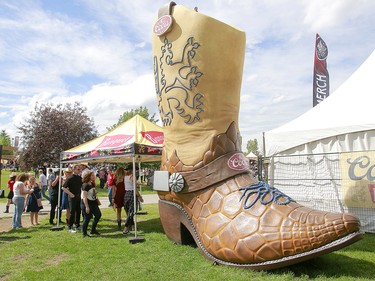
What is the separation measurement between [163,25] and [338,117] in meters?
3.67

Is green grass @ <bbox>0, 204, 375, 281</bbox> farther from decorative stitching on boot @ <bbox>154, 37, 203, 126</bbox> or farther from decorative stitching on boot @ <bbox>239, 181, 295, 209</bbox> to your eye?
decorative stitching on boot @ <bbox>154, 37, 203, 126</bbox>

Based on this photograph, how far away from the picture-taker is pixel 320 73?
12453 mm

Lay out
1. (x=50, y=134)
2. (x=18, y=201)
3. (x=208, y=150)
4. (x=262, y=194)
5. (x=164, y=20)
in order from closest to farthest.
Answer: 1. (x=262, y=194)
2. (x=208, y=150)
3. (x=164, y=20)
4. (x=18, y=201)
5. (x=50, y=134)

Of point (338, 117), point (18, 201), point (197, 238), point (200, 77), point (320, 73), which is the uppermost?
point (320, 73)

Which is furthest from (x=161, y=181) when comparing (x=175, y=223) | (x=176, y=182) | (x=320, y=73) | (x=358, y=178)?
(x=320, y=73)

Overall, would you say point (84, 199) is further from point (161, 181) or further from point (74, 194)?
point (161, 181)

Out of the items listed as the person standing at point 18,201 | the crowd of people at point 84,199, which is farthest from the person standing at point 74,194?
the person standing at point 18,201

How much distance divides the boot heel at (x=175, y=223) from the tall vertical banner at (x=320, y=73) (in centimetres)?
947

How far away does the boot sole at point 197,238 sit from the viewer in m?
2.42

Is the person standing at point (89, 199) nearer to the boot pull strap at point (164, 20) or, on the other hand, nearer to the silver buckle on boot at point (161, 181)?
the silver buckle on boot at point (161, 181)

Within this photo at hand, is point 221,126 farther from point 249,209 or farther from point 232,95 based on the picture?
point 249,209

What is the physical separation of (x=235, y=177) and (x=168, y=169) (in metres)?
0.88

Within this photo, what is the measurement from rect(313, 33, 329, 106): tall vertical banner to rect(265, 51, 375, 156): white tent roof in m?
5.50

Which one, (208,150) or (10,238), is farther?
(10,238)
